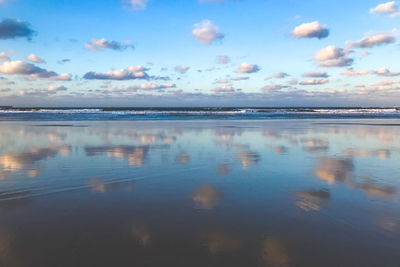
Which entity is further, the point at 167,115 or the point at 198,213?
the point at 167,115

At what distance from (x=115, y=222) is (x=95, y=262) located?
1.04 m

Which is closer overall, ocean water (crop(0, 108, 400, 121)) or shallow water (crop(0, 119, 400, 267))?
shallow water (crop(0, 119, 400, 267))

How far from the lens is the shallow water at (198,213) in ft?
11.0

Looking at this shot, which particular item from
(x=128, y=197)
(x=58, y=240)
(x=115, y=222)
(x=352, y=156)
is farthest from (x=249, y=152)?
(x=58, y=240)

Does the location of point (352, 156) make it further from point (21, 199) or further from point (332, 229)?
point (21, 199)

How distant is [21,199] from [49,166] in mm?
2962

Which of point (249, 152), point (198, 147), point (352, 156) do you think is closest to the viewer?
point (352, 156)

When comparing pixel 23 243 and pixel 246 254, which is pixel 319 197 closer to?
pixel 246 254

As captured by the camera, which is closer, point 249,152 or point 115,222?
point 115,222

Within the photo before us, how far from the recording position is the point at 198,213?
455cm

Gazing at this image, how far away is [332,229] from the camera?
3.99m

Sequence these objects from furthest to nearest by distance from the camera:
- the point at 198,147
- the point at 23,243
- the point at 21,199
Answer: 1. the point at 198,147
2. the point at 21,199
3. the point at 23,243

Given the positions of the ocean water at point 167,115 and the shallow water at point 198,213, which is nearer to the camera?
the shallow water at point 198,213

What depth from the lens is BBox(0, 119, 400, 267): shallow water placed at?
11.0ft
